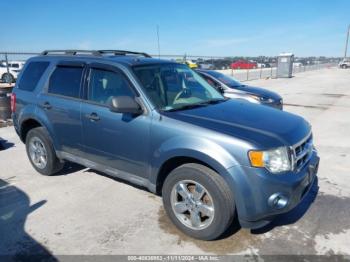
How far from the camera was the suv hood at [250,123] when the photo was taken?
120 inches

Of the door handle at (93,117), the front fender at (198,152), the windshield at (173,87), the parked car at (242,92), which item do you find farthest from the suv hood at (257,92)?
the front fender at (198,152)

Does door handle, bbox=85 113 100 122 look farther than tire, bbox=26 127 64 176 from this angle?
No

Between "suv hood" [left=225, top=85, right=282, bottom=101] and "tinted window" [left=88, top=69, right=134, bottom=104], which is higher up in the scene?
"tinted window" [left=88, top=69, right=134, bottom=104]

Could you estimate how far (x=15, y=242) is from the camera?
3.33 m

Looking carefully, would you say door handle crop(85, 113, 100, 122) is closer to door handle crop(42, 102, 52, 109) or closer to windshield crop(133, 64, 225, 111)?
windshield crop(133, 64, 225, 111)

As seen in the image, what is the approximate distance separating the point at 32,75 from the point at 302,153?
4174mm

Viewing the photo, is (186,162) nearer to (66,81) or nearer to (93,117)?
(93,117)

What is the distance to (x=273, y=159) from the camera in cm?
299

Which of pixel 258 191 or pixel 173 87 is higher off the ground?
pixel 173 87

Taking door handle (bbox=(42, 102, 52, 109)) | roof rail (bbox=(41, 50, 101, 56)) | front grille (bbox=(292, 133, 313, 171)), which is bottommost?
front grille (bbox=(292, 133, 313, 171))

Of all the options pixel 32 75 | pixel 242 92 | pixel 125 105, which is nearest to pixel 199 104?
pixel 125 105

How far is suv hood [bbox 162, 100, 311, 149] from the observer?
306cm

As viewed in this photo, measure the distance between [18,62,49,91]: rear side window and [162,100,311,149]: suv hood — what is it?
258cm

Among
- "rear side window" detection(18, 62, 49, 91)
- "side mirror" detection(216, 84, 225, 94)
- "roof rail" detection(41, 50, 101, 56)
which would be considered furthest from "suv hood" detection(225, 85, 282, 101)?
"rear side window" detection(18, 62, 49, 91)
